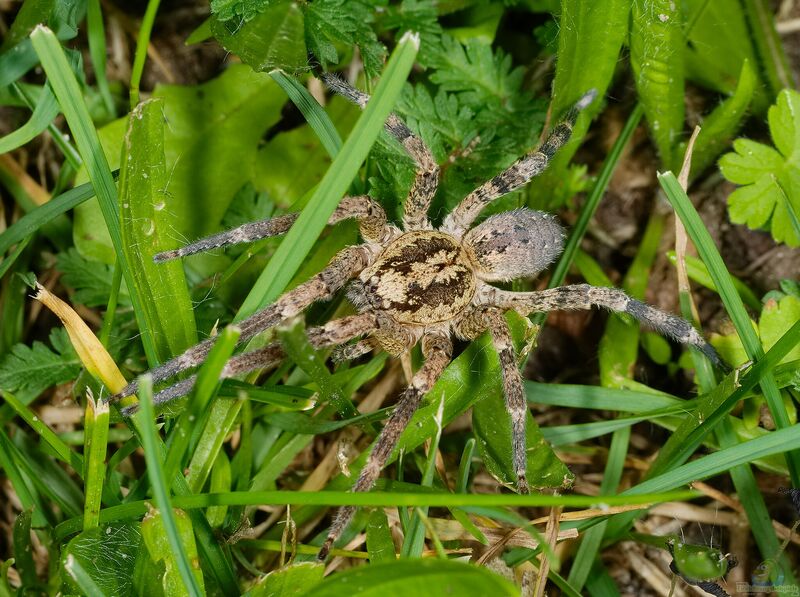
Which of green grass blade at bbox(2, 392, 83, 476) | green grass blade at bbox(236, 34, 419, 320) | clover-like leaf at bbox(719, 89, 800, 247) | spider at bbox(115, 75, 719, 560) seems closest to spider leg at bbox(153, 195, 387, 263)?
spider at bbox(115, 75, 719, 560)

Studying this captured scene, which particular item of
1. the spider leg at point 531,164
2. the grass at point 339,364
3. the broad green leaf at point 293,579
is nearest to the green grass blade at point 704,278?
the grass at point 339,364

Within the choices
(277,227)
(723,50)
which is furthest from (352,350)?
(723,50)

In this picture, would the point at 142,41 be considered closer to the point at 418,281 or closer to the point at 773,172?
the point at 418,281

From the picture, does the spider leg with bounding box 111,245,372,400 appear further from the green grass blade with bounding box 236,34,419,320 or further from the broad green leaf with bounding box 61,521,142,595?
the broad green leaf with bounding box 61,521,142,595

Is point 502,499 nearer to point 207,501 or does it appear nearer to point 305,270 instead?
point 207,501

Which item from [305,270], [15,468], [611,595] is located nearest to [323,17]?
[305,270]
